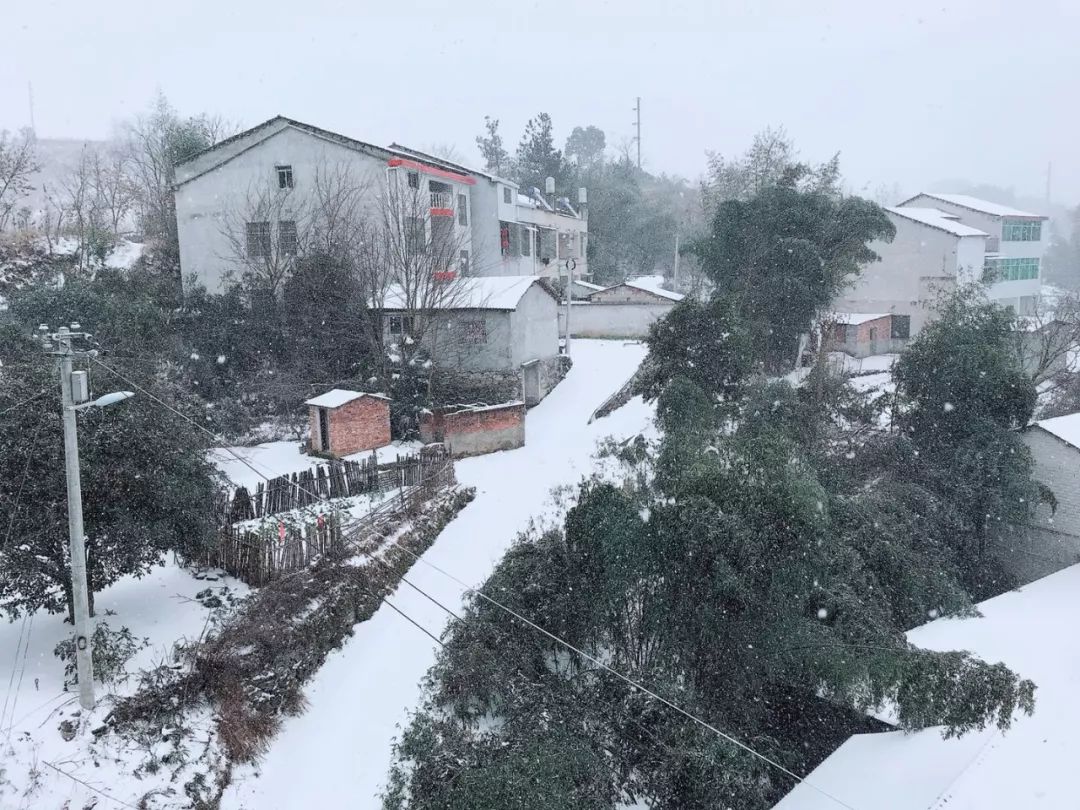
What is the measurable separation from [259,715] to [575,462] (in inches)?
437

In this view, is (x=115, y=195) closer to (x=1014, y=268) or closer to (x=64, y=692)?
(x=64, y=692)

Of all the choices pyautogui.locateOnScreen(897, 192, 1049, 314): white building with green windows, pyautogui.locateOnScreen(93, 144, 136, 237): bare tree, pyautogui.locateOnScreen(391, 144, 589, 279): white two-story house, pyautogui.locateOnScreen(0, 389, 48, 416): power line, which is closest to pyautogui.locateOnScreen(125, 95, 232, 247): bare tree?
pyautogui.locateOnScreen(93, 144, 136, 237): bare tree

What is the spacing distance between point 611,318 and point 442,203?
10.4 m

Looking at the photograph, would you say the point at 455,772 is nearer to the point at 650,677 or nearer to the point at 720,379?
the point at 650,677

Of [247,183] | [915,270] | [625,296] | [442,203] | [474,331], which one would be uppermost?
[247,183]

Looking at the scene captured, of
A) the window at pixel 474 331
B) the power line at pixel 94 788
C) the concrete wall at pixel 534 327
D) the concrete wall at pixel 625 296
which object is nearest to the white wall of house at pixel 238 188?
the window at pixel 474 331

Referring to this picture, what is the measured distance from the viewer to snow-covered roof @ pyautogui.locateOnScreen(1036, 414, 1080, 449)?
16.8 m

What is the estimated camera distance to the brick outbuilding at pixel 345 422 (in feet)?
63.1

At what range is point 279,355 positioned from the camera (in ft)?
79.9

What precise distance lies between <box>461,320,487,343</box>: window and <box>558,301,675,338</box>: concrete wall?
1138 cm

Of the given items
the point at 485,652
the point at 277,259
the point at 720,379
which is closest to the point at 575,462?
the point at 720,379

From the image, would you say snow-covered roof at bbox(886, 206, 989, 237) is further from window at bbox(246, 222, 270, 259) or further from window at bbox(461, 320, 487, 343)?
window at bbox(246, 222, 270, 259)

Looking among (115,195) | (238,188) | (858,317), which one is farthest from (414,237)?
(115,195)

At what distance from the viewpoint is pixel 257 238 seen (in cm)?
2684
